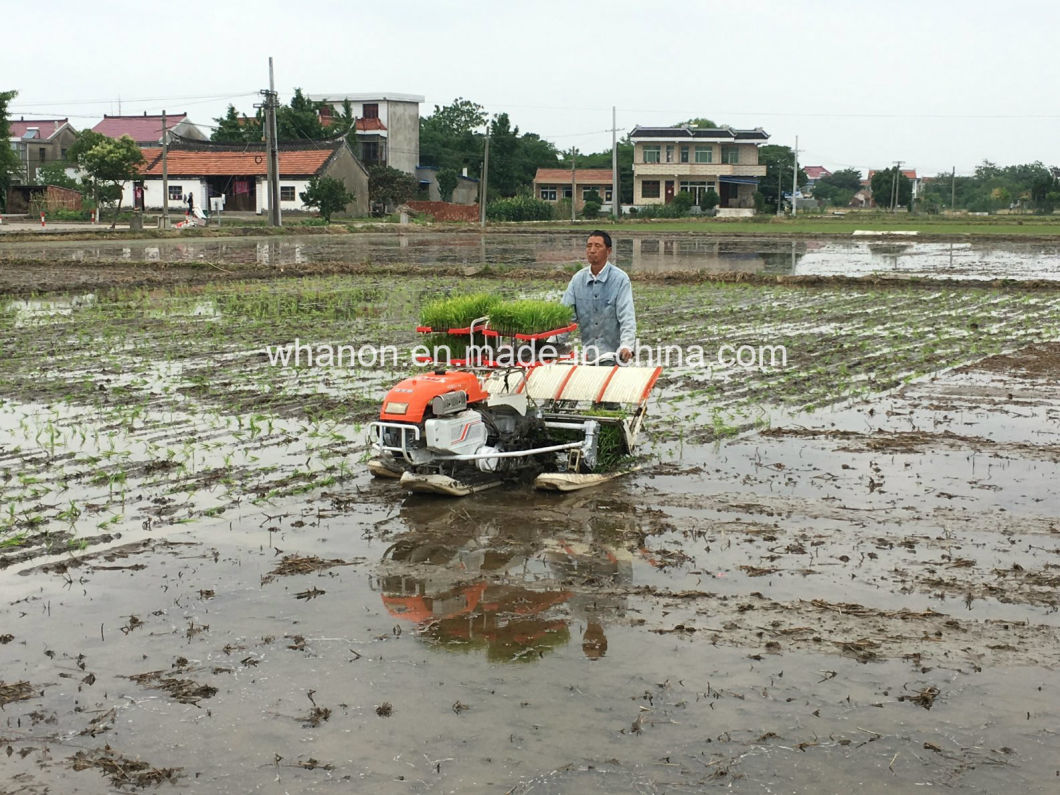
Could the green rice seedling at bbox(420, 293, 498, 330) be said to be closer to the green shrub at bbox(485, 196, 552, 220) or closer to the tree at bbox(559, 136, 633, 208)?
the green shrub at bbox(485, 196, 552, 220)

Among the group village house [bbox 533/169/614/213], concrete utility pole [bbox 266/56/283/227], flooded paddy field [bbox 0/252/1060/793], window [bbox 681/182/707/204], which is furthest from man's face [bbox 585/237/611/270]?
village house [bbox 533/169/614/213]

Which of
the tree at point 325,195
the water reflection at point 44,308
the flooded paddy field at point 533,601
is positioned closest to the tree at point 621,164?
the tree at point 325,195

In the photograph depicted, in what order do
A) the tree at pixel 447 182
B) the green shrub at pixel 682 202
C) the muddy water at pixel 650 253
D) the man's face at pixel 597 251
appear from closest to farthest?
the man's face at pixel 597 251, the muddy water at pixel 650 253, the green shrub at pixel 682 202, the tree at pixel 447 182

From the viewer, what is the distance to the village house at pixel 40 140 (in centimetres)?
6450

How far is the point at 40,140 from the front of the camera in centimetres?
6512

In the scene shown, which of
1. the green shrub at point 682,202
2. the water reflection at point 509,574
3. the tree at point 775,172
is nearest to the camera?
the water reflection at point 509,574

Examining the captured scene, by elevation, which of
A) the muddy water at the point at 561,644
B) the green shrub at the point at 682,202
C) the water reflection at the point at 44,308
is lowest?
the muddy water at the point at 561,644

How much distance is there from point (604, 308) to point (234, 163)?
47389mm

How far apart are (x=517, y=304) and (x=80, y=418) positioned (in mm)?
3792

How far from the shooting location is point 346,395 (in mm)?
9695

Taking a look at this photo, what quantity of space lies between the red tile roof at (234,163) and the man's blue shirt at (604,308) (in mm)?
44789

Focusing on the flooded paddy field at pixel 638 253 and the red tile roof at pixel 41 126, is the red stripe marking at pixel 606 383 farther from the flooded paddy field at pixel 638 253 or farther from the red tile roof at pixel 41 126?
the red tile roof at pixel 41 126

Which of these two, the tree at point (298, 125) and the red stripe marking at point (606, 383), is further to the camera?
the tree at point (298, 125)

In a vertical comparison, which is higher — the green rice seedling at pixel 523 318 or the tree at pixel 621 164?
the tree at pixel 621 164
